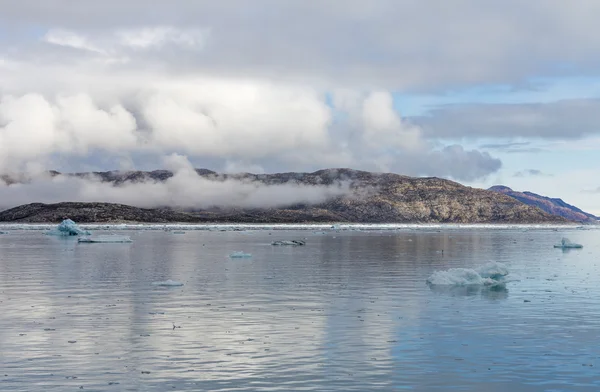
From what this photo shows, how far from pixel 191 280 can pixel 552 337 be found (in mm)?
23490

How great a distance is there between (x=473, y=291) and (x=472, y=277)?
204cm

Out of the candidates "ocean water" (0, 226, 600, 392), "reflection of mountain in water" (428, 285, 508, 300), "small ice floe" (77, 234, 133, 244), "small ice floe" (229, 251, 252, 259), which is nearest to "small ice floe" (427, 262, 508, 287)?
"reflection of mountain in water" (428, 285, 508, 300)

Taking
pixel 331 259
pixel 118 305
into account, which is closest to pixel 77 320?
pixel 118 305

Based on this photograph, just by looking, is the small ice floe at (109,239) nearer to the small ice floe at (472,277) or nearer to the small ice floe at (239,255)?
the small ice floe at (239,255)

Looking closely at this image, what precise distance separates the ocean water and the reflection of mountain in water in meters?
0.10

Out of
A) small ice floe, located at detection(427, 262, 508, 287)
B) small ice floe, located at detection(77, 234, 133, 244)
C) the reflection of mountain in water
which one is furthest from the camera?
small ice floe, located at detection(77, 234, 133, 244)

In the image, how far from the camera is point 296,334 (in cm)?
2378

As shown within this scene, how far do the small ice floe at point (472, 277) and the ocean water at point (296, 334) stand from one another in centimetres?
51

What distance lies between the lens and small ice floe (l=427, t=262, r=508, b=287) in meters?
38.2

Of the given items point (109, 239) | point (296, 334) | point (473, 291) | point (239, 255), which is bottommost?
point (296, 334)

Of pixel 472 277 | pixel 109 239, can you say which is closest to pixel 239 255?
pixel 472 277

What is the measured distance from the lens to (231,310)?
29266 millimetres

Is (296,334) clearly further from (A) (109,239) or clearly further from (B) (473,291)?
(A) (109,239)

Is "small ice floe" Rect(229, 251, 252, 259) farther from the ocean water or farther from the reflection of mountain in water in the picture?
the reflection of mountain in water
